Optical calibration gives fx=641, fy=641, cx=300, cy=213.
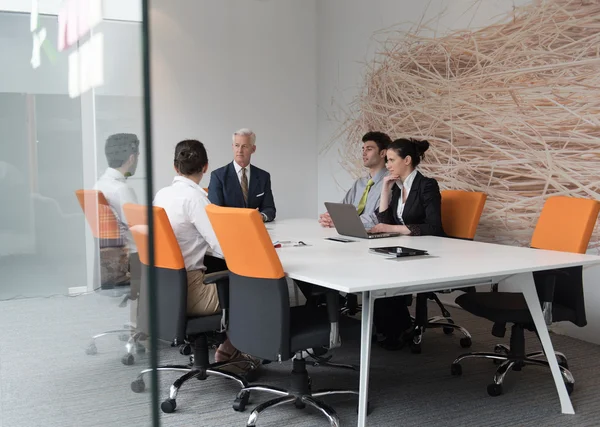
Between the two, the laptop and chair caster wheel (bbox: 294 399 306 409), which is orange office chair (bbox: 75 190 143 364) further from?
the laptop

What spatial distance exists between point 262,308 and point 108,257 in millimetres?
1809

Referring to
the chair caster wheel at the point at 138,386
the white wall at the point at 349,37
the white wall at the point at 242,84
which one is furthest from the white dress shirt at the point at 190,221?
the white wall at the point at 242,84

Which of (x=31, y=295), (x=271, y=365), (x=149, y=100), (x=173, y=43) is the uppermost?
(x=173, y=43)

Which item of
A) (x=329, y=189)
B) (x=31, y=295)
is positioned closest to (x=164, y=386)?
(x=31, y=295)

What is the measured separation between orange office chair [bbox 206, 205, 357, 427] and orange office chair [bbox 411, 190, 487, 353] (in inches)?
54.1

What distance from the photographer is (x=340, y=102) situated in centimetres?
726

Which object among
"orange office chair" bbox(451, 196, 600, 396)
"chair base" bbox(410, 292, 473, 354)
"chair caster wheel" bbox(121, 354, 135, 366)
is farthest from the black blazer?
"chair caster wheel" bbox(121, 354, 135, 366)

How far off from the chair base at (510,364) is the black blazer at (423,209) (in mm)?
862

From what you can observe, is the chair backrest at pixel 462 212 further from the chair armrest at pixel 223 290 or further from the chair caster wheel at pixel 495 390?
the chair armrest at pixel 223 290

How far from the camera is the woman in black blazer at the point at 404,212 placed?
13.6 ft

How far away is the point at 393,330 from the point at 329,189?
3.56 metres

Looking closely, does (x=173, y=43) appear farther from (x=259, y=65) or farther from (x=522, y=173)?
(x=522, y=173)

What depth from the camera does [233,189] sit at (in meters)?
5.05

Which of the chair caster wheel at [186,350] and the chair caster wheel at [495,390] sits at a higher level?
the chair caster wheel at [495,390]
